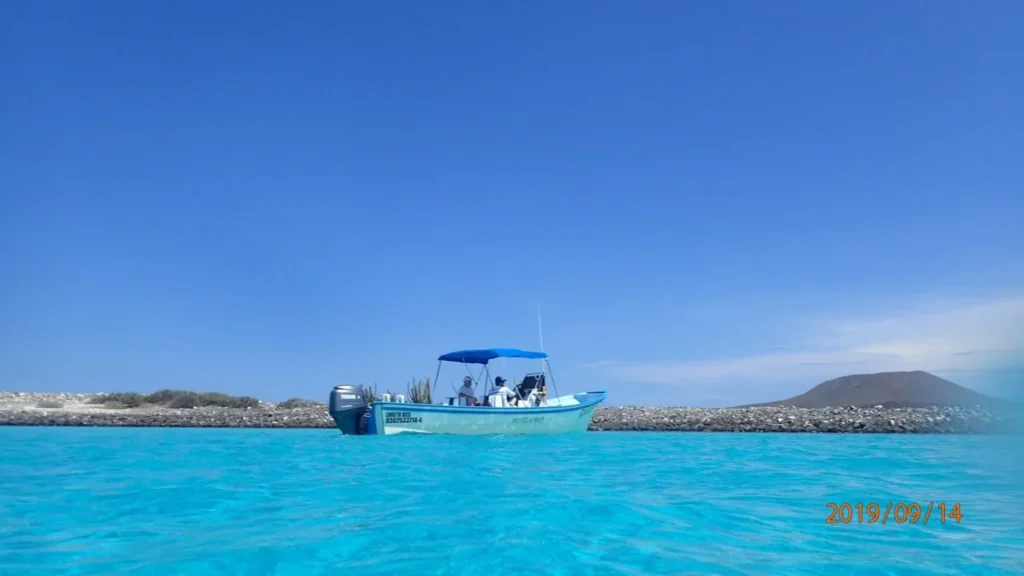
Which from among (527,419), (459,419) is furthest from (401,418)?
(527,419)

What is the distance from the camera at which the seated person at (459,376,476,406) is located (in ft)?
76.7

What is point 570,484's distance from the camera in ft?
31.6

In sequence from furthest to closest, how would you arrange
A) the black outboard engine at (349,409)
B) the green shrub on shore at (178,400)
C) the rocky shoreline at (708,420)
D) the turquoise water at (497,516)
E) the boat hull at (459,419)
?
the green shrub on shore at (178,400)
the rocky shoreline at (708,420)
the black outboard engine at (349,409)
the boat hull at (459,419)
the turquoise water at (497,516)

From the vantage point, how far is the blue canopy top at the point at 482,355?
23.0m

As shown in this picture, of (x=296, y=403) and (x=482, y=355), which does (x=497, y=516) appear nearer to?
(x=482, y=355)

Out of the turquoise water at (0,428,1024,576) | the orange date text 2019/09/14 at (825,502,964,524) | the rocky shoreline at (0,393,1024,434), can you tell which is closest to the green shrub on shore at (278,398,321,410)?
the rocky shoreline at (0,393,1024,434)

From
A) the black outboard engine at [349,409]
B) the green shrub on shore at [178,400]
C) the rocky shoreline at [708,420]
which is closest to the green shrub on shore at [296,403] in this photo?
the green shrub on shore at [178,400]

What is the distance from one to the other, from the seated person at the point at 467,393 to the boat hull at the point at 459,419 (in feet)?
6.10

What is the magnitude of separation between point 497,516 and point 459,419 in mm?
14324

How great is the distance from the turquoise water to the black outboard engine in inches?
311

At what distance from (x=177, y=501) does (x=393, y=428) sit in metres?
12.6

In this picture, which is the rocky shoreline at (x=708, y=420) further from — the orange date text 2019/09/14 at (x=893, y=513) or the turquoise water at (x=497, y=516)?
the orange date text 2019/09/14 at (x=893, y=513)

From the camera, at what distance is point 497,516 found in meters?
7.11

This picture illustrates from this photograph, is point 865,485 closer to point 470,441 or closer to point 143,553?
point 143,553
